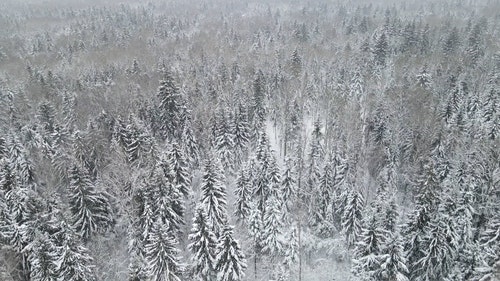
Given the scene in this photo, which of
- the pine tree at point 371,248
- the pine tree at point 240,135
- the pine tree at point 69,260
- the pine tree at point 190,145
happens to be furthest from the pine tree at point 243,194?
the pine tree at point 69,260

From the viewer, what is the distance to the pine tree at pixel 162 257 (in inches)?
1058

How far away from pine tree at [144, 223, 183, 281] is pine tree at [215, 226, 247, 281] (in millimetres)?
3439

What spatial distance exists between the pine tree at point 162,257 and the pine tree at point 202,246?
8.18 feet

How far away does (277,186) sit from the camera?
40344 millimetres

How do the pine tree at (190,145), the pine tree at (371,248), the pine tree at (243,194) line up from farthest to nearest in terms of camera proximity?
the pine tree at (190,145)
the pine tree at (243,194)
the pine tree at (371,248)

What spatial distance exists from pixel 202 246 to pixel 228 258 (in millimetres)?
2448

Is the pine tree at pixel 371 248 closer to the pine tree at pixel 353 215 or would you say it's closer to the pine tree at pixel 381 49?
the pine tree at pixel 353 215

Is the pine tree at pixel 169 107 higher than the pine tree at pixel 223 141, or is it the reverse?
the pine tree at pixel 169 107

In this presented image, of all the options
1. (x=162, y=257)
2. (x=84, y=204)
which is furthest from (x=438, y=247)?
(x=84, y=204)

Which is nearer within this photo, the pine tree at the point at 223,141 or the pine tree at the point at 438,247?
the pine tree at the point at 438,247

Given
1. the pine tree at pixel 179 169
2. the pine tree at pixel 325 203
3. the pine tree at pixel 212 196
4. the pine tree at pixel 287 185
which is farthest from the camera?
the pine tree at pixel 325 203

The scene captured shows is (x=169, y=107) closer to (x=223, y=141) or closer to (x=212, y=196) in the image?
(x=223, y=141)

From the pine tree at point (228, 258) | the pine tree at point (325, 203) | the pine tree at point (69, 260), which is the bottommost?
the pine tree at point (325, 203)

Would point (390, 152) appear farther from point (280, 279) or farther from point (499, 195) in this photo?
point (280, 279)
